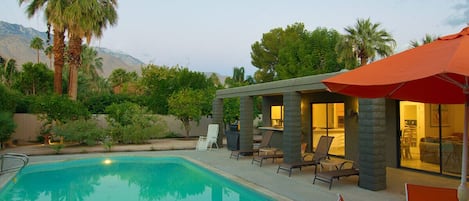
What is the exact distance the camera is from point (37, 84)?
92.1 ft

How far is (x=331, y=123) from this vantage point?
13883 mm

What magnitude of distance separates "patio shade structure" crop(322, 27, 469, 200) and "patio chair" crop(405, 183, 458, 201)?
128 centimetres

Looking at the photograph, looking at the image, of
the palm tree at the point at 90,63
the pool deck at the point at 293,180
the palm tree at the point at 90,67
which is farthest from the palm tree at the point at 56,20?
the palm tree at the point at 90,67

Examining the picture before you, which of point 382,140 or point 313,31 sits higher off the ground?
point 313,31

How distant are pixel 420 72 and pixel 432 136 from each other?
8151mm

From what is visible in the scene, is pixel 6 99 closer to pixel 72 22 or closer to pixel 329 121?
pixel 72 22

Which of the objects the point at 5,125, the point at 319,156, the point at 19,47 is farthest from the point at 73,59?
the point at 19,47

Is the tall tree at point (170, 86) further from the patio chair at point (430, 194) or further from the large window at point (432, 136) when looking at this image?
the patio chair at point (430, 194)

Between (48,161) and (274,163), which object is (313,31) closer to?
(274,163)

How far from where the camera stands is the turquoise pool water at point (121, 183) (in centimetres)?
912

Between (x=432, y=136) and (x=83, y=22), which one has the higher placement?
(x=83, y=22)

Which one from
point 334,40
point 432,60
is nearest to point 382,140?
point 432,60

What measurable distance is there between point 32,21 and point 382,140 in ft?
64.1

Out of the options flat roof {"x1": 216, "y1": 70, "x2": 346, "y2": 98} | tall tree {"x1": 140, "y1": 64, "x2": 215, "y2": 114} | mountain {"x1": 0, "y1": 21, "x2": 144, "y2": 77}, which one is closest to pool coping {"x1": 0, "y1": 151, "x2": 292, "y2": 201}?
flat roof {"x1": 216, "y1": 70, "x2": 346, "y2": 98}
